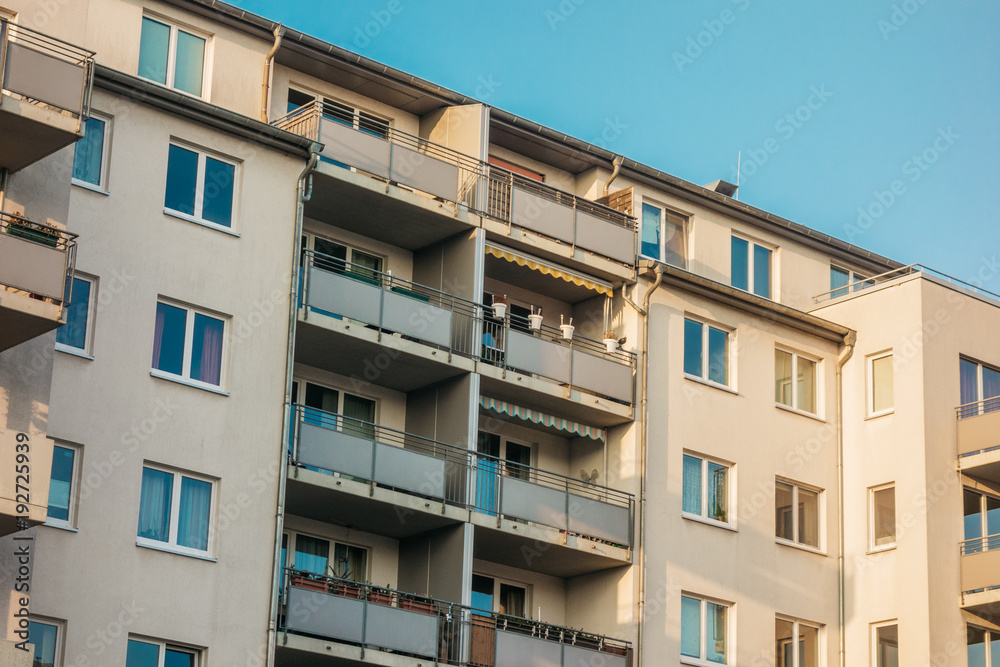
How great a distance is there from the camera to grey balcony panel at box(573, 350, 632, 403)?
1403 inches

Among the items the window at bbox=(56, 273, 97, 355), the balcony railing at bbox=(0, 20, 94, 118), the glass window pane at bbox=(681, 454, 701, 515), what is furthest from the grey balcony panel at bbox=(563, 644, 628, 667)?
the balcony railing at bbox=(0, 20, 94, 118)

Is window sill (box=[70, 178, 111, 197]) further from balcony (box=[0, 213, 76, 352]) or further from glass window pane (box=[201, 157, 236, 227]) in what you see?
balcony (box=[0, 213, 76, 352])

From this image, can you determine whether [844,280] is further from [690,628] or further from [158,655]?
[158,655]

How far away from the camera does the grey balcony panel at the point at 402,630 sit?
30.4 meters

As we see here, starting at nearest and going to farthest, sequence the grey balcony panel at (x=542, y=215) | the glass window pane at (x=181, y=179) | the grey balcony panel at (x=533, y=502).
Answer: the glass window pane at (x=181, y=179) → the grey balcony panel at (x=533, y=502) → the grey balcony panel at (x=542, y=215)

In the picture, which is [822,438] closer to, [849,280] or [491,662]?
[849,280]

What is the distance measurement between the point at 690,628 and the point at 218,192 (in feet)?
45.9

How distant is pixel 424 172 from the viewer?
34.4 m

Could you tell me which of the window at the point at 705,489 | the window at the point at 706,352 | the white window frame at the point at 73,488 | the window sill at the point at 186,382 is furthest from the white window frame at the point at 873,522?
the white window frame at the point at 73,488

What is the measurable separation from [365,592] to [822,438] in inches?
545

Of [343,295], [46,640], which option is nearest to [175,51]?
[343,295]

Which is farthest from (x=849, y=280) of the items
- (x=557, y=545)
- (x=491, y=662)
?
(x=491, y=662)

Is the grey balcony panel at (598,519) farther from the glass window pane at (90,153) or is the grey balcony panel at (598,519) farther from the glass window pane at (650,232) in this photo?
the glass window pane at (90,153)

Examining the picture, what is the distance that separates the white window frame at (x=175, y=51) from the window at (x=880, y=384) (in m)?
17.6
